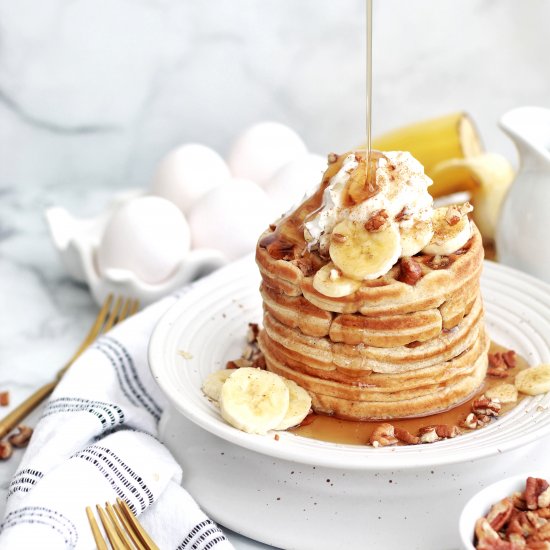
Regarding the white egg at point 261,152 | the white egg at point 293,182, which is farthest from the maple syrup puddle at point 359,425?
the white egg at point 261,152

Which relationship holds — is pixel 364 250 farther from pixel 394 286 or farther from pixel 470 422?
pixel 470 422

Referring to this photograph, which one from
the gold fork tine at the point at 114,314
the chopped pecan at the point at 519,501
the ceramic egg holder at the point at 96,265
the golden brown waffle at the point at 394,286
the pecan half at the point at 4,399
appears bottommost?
the pecan half at the point at 4,399

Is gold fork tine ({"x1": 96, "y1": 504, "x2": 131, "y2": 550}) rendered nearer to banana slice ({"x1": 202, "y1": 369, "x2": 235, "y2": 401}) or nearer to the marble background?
banana slice ({"x1": 202, "y1": 369, "x2": 235, "y2": 401})

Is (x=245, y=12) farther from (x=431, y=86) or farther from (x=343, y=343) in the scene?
(x=343, y=343)

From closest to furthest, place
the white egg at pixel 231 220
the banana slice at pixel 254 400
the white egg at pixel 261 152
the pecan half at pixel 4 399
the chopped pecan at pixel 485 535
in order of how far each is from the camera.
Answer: the chopped pecan at pixel 485 535 < the banana slice at pixel 254 400 < the pecan half at pixel 4 399 < the white egg at pixel 231 220 < the white egg at pixel 261 152

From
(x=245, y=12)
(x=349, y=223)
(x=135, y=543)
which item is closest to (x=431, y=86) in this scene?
(x=245, y=12)

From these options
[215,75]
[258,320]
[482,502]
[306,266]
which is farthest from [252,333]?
[215,75]

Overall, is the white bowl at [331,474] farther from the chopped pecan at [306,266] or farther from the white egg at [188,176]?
the white egg at [188,176]
